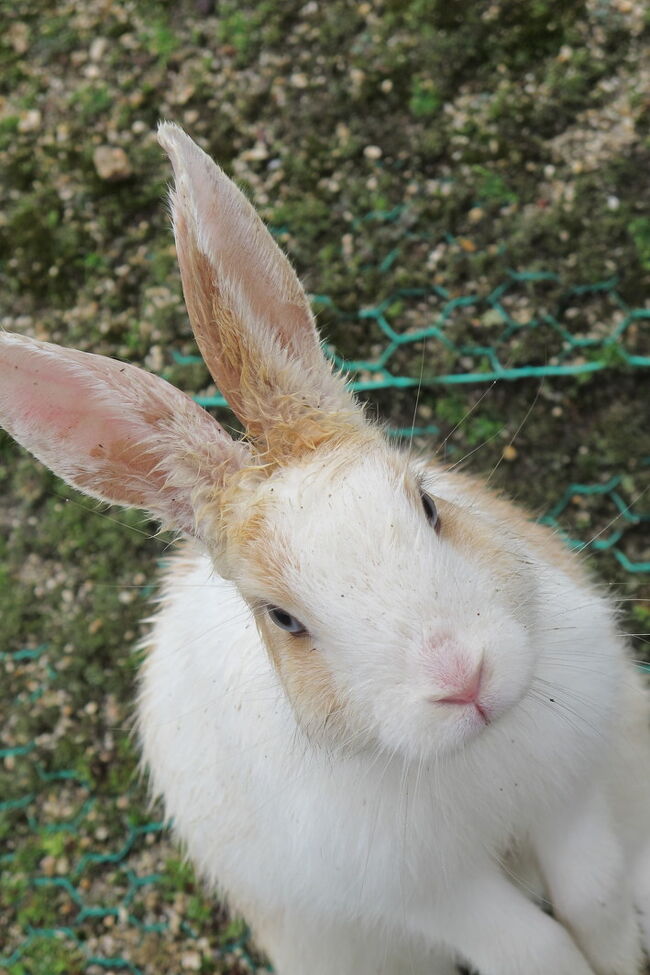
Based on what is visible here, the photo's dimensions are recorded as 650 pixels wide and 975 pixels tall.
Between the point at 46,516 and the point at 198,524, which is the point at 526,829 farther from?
the point at 46,516

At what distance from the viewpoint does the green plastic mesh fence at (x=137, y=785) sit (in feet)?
11.6

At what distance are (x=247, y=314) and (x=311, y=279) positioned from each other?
7.26 feet

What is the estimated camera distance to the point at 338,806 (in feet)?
7.31

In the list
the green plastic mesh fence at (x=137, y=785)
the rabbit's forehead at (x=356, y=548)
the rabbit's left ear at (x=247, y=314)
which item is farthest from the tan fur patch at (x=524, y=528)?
the green plastic mesh fence at (x=137, y=785)

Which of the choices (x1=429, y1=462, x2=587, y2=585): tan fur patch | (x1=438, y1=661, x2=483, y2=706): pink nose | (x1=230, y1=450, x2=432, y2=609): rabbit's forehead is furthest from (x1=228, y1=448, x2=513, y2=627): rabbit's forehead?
(x1=429, y1=462, x2=587, y2=585): tan fur patch

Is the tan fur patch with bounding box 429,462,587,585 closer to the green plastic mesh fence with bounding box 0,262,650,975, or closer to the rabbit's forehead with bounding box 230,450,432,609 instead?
the rabbit's forehead with bounding box 230,450,432,609

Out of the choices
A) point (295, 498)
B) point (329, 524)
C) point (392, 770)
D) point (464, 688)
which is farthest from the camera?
point (392, 770)

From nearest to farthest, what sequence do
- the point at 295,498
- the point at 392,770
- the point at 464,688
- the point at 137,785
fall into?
the point at 464,688
the point at 295,498
the point at 392,770
the point at 137,785

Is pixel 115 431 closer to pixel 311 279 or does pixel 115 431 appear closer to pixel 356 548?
pixel 356 548

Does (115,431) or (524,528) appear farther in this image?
(524,528)

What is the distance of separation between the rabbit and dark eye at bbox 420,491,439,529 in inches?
0.5

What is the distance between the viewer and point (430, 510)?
6.33 feet

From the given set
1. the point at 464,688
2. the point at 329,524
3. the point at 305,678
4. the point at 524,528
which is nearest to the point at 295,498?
the point at 329,524

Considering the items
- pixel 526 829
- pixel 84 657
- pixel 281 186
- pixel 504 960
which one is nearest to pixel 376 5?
pixel 281 186
